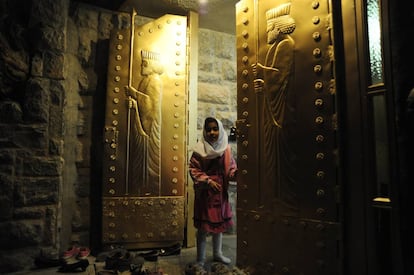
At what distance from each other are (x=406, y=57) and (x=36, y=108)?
262cm

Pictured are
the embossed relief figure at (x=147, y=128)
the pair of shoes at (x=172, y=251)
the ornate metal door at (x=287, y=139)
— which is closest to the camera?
the ornate metal door at (x=287, y=139)

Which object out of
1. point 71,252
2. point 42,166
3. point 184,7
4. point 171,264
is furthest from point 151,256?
point 184,7

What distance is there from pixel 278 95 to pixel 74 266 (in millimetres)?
2058

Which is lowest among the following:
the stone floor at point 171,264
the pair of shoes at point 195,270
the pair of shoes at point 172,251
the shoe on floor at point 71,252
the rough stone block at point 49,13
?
the stone floor at point 171,264

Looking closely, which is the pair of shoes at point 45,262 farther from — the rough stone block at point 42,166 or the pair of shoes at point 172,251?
the pair of shoes at point 172,251

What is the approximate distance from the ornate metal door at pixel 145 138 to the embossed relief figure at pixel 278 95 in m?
1.29

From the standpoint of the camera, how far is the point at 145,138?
314cm

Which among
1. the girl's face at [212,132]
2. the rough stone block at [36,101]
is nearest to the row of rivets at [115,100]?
the rough stone block at [36,101]

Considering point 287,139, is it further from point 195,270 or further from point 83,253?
point 83,253

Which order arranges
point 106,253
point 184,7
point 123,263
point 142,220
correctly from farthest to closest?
point 184,7 → point 142,220 → point 106,253 → point 123,263

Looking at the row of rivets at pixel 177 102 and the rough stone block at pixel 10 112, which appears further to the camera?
the row of rivets at pixel 177 102

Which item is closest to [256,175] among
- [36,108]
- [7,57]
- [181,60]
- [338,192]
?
[338,192]

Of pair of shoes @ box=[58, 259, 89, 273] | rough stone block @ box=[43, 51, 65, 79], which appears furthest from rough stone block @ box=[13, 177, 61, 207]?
rough stone block @ box=[43, 51, 65, 79]

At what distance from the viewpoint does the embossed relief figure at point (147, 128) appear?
311 centimetres
